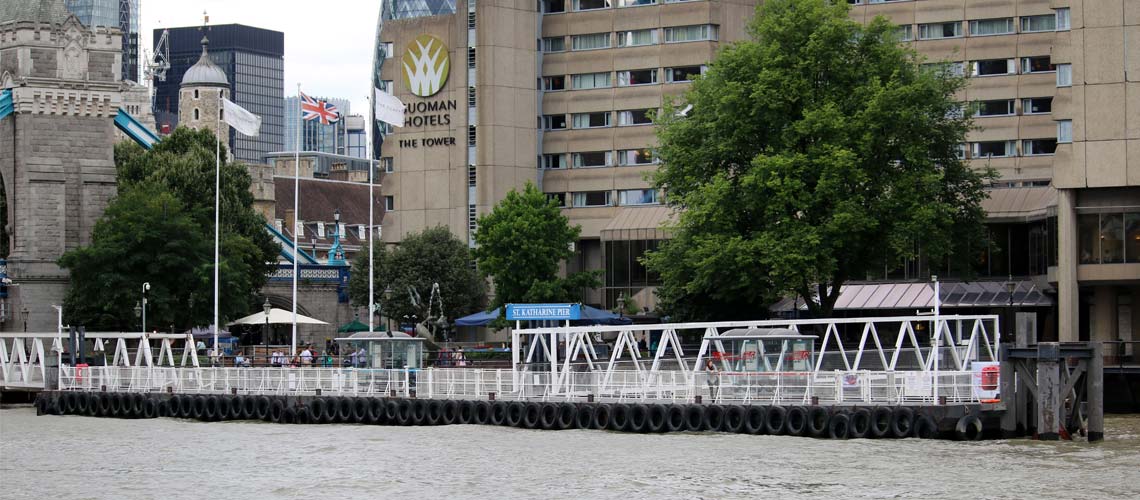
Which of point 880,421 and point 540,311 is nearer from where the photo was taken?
point 880,421

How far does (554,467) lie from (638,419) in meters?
8.51

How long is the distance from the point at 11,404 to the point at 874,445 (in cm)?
4212

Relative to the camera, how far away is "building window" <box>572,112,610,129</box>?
10825cm

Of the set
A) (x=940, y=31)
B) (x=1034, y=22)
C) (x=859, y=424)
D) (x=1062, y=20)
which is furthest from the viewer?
(x=940, y=31)

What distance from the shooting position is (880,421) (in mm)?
49594

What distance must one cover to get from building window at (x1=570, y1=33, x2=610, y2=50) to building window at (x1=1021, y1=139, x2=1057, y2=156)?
80.8ft

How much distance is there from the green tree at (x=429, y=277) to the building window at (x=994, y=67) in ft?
98.6

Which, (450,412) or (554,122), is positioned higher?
(554,122)

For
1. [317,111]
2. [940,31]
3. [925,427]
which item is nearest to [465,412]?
[925,427]

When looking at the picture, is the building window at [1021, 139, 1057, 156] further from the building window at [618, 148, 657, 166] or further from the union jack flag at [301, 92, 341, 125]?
the union jack flag at [301, 92, 341, 125]

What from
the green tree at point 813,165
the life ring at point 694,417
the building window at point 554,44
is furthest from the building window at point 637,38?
the life ring at point 694,417

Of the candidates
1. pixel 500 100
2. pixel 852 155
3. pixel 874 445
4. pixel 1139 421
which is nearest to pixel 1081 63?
pixel 852 155

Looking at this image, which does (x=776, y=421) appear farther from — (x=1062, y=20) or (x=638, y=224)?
(x=638, y=224)

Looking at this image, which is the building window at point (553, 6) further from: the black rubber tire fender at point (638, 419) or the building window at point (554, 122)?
the black rubber tire fender at point (638, 419)
